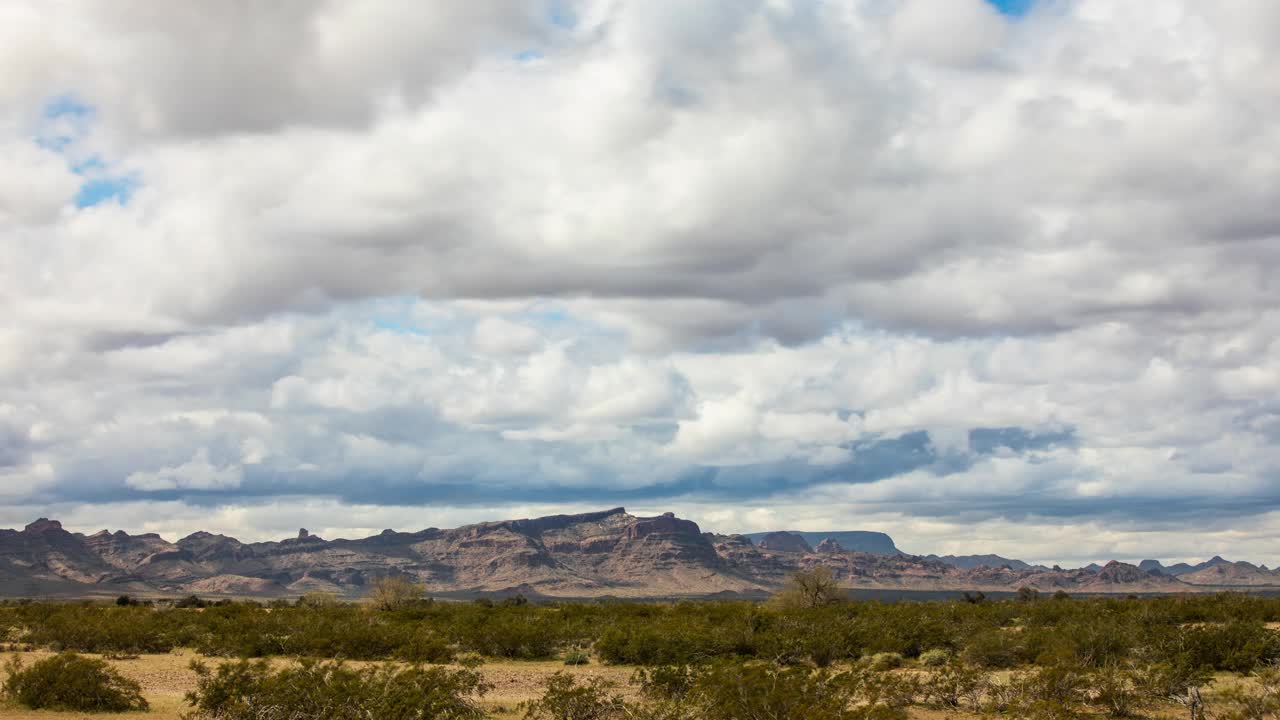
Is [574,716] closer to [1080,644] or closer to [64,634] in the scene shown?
[1080,644]

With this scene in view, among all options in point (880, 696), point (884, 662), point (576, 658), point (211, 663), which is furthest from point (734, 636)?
point (211, 663)

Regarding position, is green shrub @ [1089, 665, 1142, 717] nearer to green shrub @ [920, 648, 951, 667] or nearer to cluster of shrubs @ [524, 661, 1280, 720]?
cluster of shrubs @ [524, 661, 1280, 720]

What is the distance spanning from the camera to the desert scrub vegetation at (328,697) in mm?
28547

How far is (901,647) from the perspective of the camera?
50.3 metres

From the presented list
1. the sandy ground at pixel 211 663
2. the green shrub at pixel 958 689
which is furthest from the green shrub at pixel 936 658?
the green shrub at pixel 958 689

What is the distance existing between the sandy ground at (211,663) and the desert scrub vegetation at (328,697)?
1446 millimetres

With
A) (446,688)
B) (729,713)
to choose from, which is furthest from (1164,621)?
(446,688)

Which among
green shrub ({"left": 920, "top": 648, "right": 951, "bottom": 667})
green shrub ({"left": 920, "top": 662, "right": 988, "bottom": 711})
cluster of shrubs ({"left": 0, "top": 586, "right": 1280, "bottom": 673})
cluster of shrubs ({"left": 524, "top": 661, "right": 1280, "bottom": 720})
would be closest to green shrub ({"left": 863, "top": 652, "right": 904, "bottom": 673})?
cluster of shrubs ({"left": 0, "top": 586, "right": 1280, "bottom": 673})

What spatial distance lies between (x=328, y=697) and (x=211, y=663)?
21.4 metres

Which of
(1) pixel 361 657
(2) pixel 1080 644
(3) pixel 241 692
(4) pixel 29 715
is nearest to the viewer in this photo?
(3) pixel 241 692

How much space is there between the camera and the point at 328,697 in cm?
2903

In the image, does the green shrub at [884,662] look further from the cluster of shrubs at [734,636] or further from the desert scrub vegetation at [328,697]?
the desert scrub vegetation at [328,697]

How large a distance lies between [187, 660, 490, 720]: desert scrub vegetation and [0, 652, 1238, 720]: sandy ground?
145cm

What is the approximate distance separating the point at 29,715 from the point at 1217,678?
3893cm
